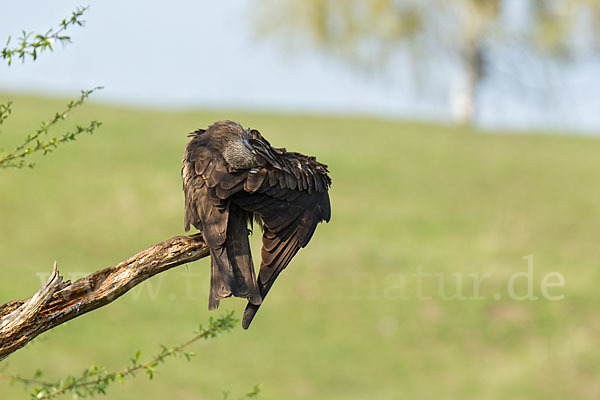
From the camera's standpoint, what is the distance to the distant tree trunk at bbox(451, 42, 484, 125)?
108 ft

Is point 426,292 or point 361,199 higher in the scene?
point 361,199

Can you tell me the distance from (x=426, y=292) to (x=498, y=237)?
2911 millimetres

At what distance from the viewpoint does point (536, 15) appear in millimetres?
32344

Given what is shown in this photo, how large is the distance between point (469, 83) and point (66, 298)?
3122 cm

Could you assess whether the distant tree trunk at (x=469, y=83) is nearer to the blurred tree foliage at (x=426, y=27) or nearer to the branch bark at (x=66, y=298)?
the blurred tree foliage at (x=426, y=27)

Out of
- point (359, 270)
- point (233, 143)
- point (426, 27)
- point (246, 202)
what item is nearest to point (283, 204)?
point (246, 202)

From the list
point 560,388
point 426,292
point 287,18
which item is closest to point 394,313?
point 426,292

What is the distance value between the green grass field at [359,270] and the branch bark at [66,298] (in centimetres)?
586

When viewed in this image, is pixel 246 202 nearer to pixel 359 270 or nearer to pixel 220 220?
pixel 220 220

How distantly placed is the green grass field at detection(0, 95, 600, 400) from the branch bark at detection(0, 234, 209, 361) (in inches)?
231

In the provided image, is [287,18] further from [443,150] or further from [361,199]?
[361,199]

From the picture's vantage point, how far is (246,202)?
427 cm

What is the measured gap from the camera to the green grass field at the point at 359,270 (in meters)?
13.4

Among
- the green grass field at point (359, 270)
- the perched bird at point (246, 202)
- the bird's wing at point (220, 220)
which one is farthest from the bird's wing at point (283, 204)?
the green grass field at point (359, 270)
